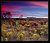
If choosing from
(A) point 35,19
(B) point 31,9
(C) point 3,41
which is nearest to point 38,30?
(A) point 35,19

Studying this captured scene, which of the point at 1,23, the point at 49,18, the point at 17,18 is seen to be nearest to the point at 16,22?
the point at 17,18

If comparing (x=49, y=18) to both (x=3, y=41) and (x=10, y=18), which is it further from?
(x=3, y=41)

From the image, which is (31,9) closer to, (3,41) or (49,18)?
(49,18)

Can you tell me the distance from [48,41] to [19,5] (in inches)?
41.6

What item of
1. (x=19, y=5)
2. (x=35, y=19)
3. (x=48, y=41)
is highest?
(x=19, y=5)

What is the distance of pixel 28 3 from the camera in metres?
3.89

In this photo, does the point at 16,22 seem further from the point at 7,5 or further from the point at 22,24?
the point at 7,5

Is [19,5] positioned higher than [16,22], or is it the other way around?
[19,5]

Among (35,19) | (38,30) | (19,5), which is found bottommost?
(38,30)

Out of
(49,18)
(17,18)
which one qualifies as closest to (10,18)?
(17,18)

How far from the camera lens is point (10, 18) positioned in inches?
153

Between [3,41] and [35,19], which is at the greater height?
[35,19]

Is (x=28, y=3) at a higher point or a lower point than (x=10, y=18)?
higher

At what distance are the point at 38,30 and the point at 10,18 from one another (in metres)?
0.70
